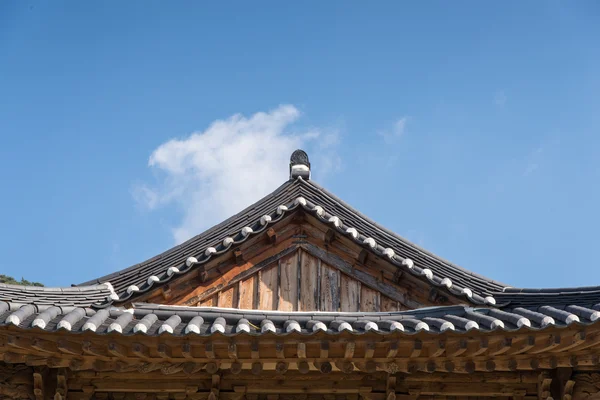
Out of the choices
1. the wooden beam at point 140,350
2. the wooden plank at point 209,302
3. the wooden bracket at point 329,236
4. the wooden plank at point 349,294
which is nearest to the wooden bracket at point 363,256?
the wooden plank at point 349,294

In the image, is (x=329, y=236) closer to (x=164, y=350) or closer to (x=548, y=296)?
(x=548, y=296)

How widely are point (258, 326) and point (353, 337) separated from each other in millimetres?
941

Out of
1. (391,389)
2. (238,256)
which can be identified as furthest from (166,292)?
(391,389)

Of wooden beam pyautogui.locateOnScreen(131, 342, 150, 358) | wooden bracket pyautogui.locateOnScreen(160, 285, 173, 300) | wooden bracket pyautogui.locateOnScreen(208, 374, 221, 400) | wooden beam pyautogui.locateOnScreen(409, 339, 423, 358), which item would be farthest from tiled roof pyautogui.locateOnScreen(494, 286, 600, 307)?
wooden beam pyautogui.locateOnScreen(131, 342, 150, 358)

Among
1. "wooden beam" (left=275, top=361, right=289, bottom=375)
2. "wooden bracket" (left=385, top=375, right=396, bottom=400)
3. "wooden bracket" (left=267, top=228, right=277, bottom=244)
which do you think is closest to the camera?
"wooden beam" (left=275, top=361, right=289, bottom=375)

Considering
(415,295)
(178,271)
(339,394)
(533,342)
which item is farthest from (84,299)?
(533,342)

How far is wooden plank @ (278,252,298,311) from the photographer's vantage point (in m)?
8.64

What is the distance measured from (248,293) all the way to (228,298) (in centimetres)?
22

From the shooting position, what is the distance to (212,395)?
298 inches

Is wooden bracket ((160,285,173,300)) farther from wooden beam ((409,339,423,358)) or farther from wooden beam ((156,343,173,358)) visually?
wooden beam ((409,339,423,358))

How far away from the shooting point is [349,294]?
8.74 meters

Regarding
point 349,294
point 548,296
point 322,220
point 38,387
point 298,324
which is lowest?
point 38,387

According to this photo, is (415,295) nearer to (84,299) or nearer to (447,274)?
(447,274)

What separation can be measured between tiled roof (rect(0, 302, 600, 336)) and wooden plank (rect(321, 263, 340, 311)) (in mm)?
972
